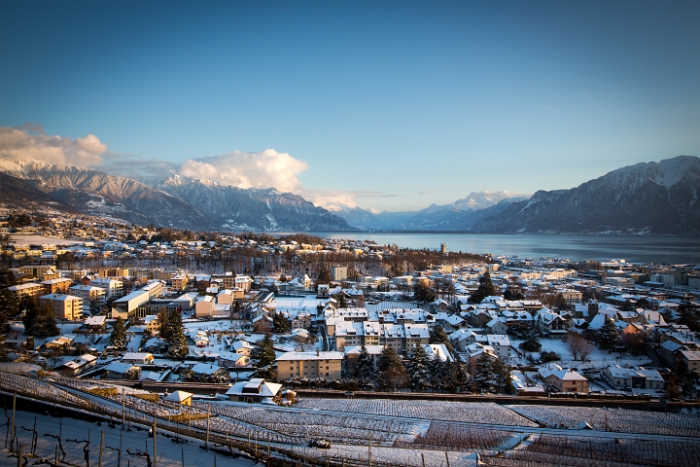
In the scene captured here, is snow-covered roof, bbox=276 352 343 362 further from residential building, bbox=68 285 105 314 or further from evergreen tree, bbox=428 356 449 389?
residential building, bbox=68 285 105 314

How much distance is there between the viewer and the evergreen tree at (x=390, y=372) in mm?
7586

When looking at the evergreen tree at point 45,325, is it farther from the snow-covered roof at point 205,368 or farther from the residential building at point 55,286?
the residential building at point 55,286

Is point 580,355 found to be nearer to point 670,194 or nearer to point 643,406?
point 643,406

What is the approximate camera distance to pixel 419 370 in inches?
308

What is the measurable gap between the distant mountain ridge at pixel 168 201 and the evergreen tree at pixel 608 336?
43776 mm

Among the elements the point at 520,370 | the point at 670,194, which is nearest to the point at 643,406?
the point at 520,370

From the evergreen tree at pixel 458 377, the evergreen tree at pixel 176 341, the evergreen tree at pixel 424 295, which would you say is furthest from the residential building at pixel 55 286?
the evergreen tree at pixel 458 377

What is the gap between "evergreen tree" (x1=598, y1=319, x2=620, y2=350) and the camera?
9625 millimetres

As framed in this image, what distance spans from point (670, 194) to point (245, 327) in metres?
50.2

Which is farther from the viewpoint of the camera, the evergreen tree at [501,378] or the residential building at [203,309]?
the residential building at [203,309]

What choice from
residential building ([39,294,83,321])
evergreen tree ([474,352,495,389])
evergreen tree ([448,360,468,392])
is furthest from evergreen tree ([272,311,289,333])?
residential building ([39,294,83,321])

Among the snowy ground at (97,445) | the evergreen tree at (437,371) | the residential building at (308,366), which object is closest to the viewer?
the snowy ground at (97,445)

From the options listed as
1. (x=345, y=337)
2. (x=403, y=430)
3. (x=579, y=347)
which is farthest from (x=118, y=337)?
(x=579, y=347)

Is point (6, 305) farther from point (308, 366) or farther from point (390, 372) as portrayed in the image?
point (390, 372)
